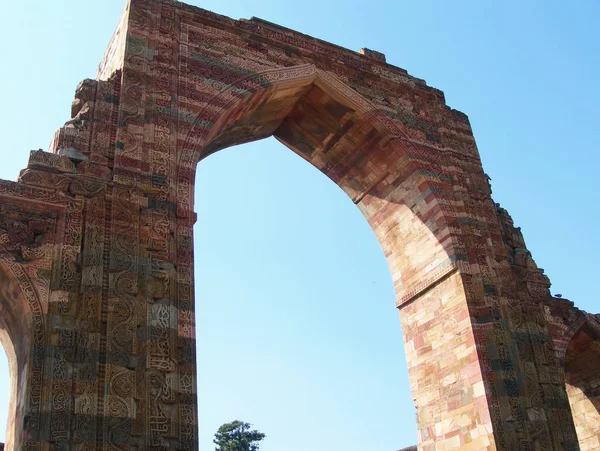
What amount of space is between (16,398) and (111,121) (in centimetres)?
359

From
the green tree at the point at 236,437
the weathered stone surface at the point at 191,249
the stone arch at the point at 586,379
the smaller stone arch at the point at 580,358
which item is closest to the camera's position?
the weathered stone surface at the point at 191,249

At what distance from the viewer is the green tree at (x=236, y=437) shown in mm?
32438

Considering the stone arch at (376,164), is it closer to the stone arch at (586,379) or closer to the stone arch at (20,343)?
the stone arch at (586,379)

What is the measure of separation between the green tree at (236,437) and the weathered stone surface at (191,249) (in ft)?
75.1

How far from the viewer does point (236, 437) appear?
107 feet

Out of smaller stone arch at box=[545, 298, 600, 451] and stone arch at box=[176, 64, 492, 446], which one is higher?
stone arch at box=[176, 64, 492, 446]

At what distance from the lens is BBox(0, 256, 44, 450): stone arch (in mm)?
6105

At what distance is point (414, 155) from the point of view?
36.1ft

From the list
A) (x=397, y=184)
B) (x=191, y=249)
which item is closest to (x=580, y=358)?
(x=397, y=184)

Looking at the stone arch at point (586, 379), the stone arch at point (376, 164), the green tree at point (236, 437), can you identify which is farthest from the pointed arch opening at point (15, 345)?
the green tree at point (236, 437)

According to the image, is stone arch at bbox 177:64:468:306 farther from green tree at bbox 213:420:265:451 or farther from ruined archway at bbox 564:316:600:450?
green tree at bbox 213:420:265:451

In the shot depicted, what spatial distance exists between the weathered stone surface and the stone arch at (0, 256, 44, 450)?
2 centimetres

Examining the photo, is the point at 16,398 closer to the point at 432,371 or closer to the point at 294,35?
the point at 432,371

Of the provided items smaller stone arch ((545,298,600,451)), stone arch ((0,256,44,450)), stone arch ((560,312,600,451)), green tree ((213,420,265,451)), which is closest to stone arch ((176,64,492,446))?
smaller stone arch ((545,298,600,451))
